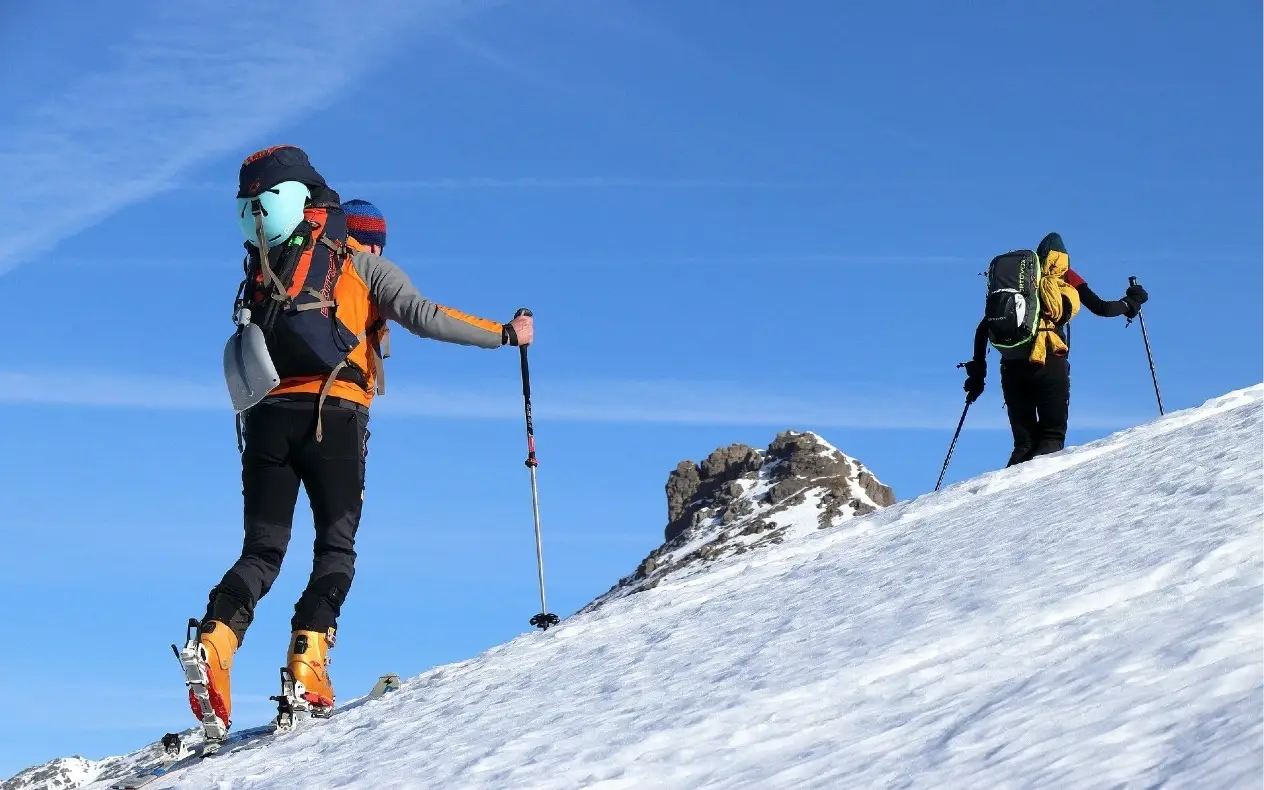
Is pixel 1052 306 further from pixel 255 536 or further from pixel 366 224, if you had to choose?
pixel 255 536

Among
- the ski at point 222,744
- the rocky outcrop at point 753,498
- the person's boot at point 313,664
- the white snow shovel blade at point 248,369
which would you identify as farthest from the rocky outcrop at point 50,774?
the white snow shovel blade at point 248,369

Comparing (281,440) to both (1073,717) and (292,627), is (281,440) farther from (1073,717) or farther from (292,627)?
(1073,717)

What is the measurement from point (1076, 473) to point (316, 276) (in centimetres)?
540

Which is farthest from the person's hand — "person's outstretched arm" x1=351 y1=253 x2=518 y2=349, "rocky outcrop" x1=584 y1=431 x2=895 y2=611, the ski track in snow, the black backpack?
"rocky outcrop" x1=584 y1=431 x2=895 y2=611

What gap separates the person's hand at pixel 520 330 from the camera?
8266 mm

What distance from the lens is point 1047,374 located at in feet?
41.3

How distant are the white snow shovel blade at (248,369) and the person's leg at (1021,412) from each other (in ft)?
25.2

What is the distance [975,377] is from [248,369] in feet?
28.0

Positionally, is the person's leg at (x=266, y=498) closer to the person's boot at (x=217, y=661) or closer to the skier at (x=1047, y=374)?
the person's boot at (x=217, y=661)

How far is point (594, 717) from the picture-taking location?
17.8ft

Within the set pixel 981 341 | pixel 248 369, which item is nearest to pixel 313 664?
pixel 248 369

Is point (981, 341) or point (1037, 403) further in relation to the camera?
point (981, 341)

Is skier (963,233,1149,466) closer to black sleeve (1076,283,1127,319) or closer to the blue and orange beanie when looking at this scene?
black sleeve (1076,283,1127,319)

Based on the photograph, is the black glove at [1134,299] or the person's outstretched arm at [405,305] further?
the black glove at [1134,299]
